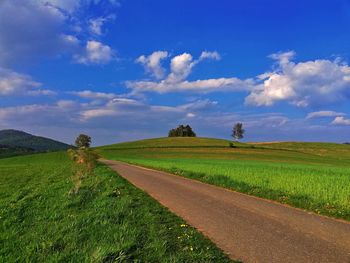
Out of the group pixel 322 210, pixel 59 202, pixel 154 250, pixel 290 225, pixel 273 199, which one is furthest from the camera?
pixel 273 199

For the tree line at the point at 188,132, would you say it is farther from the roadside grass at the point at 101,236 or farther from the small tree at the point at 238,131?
the roadside grass at the point at 101,236

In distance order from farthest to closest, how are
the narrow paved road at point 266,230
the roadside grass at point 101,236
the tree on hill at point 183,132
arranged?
the tree on hill at point 183,132, the narrow paved road at point 266,230, the roadside grass at point 101,236

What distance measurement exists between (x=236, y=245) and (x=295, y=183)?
12.6 m

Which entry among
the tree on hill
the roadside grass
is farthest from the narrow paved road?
the tree on hill

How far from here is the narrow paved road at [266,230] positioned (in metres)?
8.23

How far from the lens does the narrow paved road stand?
27.0 ft

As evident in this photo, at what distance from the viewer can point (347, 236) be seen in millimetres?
10172

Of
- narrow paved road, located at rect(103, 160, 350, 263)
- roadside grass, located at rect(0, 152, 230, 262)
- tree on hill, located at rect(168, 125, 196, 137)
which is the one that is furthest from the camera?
tree on hill, located at rect(168, 125, 196, 137)

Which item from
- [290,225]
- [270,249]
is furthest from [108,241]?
[290,225]

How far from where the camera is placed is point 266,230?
10.6 m

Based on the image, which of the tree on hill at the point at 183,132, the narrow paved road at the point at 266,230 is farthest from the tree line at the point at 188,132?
the narrow paved road at the point at 266,230

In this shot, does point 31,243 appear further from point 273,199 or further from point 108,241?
point 273,199

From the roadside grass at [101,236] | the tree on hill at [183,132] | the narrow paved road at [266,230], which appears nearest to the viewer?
the roadside grass at [101,236]

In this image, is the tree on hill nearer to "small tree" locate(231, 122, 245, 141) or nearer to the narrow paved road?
"small tree" locate(231, 122, 245, 141)
